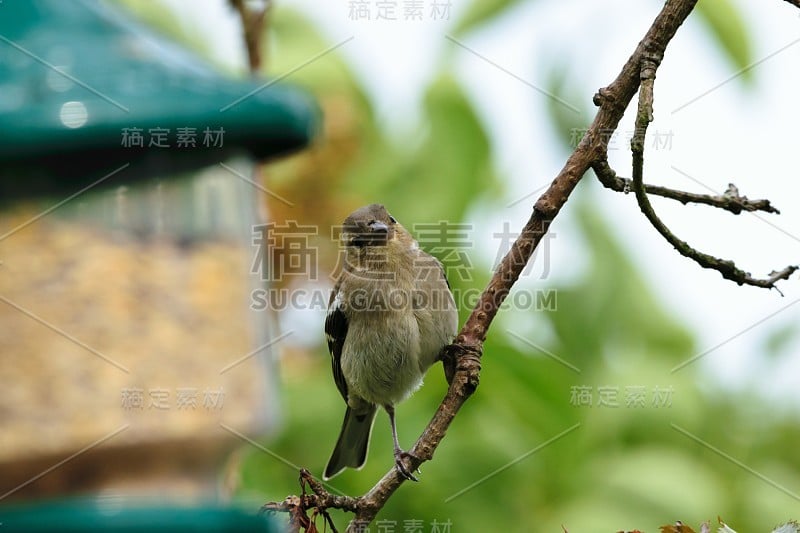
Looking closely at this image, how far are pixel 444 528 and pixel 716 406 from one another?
5.09 ft

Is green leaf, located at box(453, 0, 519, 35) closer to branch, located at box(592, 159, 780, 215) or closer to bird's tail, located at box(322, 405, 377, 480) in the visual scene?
bird's tail, located at box(322, 405, 377, 480)

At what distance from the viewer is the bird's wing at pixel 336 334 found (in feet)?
16.5

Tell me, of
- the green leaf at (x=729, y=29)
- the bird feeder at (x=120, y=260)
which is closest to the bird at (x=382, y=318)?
the bird feeder at (x=120, y=260)

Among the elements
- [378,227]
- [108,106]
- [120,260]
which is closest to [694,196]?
[378,227]

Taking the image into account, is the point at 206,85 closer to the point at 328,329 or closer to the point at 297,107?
the point at 297,107

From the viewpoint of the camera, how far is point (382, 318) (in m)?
4.85

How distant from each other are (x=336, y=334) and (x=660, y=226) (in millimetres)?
2743

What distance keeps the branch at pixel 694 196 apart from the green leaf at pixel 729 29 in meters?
2.29

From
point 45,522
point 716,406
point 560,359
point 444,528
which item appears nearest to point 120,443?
Answer: point 45,522

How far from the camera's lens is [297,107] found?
503 cm

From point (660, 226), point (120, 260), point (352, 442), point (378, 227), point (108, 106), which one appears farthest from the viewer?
point (120, 260)

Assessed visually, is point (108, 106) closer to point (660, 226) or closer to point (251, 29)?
point (251, 29)

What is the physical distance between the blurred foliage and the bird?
0.50ft

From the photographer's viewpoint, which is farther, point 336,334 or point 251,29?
point 251,29
